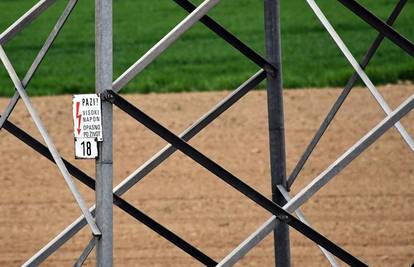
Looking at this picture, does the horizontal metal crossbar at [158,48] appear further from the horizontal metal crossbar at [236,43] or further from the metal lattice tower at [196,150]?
the horizontal metal crossbar at [236,43]

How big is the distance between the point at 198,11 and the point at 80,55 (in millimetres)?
17564

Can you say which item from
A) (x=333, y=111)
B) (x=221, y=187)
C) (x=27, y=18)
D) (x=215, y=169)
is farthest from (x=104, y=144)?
(x=221, y=187)

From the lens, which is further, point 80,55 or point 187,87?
point 80,55

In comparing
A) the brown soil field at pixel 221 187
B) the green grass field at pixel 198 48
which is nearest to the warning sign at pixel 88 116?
the brown soil field at pixel 221 187

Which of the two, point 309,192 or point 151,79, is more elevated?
A: point 151,79

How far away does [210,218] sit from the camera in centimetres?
1439

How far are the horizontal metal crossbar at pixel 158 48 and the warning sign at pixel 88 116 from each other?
168 millimetres

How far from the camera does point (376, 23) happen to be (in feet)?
22.9

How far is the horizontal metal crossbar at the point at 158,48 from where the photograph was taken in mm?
6316

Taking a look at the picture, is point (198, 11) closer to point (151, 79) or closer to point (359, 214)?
point (359, 214)

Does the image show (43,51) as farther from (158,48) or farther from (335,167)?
(335,167)

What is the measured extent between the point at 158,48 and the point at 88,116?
54cm

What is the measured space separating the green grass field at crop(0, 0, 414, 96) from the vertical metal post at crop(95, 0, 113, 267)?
42.3ft

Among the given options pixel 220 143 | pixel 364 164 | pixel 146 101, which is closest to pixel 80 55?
pixel 146 101
